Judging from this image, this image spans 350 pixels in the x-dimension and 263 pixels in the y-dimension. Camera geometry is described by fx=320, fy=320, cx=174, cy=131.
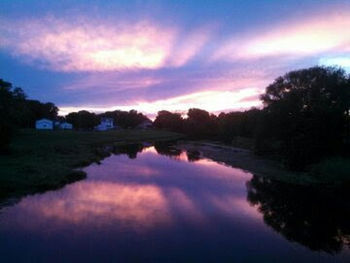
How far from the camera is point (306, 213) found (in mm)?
20188

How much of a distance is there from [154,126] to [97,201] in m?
149

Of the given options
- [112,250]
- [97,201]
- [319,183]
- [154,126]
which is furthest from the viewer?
[154,126]

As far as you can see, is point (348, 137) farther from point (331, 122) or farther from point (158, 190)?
point (158, 190)

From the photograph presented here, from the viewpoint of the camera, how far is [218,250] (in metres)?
14.0

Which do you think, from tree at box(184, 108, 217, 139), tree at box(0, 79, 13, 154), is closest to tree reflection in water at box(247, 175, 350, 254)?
tree at box(0, 79, 13, 154)

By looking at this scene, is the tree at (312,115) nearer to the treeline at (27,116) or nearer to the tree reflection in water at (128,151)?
the tree reflection in water at (128,151)

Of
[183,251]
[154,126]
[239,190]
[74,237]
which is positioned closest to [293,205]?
[239,190]

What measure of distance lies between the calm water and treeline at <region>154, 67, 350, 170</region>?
28.9 feet

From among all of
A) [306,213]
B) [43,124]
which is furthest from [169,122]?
[306,213]

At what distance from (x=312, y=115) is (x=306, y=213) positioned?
676 inches

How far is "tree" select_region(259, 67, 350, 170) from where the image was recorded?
1319 inches

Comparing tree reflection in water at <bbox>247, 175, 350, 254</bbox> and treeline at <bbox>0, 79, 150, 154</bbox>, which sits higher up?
treeline at <bbox>0, 79, 150, 154</bbox>

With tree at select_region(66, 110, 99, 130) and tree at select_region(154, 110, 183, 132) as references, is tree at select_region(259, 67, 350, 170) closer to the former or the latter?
tree at select_region(66, 110, 99, 130)

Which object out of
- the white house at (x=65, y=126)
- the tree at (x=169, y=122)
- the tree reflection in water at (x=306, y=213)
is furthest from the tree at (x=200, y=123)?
the tree reflection in water at (x=306, y=213)
